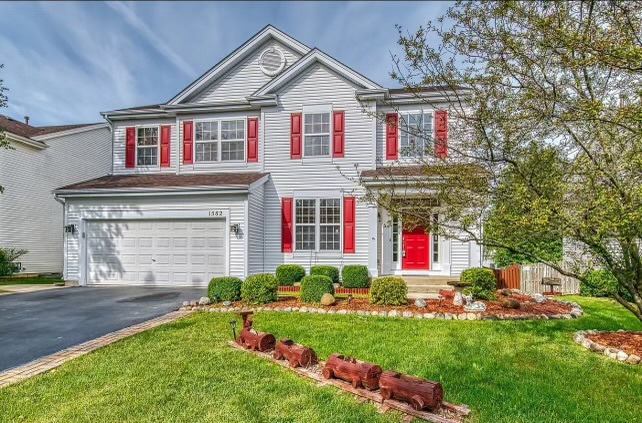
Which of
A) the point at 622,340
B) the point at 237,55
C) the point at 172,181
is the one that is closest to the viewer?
the point at 622,340

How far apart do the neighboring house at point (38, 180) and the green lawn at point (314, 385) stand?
1467 cm

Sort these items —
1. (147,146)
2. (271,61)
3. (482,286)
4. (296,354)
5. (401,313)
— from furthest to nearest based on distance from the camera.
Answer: (147,146)
(271,61)
(482,286)
(401,313)
(296,354)

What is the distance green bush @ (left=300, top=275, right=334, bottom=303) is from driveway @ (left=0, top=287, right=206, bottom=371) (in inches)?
122

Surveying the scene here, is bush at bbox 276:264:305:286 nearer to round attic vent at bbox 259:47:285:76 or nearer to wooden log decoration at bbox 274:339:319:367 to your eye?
wooden log decoration at bbox 274:339:319:367

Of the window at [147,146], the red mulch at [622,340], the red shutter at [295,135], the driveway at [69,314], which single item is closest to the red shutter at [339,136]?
the red shutter at [295,135]

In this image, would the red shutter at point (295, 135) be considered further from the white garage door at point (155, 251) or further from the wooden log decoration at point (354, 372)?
the wooden log decoration at point (354, 372)

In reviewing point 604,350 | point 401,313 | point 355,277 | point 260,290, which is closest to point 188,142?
point 260,290

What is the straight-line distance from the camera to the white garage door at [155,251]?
12.9m

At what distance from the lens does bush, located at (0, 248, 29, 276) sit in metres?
15.5

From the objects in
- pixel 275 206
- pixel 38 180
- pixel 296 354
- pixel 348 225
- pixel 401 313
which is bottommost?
pixel 401 313

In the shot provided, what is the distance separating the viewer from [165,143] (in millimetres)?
15305

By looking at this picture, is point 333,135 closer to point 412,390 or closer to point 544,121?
point 544,121

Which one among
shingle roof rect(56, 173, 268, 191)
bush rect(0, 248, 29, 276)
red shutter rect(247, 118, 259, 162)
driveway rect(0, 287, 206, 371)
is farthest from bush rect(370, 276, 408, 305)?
bush rect(0, 248, 29, 276)

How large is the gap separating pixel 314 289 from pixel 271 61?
32.3ft
